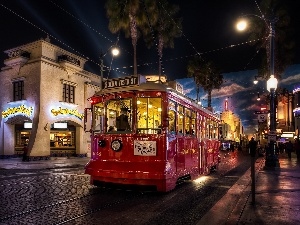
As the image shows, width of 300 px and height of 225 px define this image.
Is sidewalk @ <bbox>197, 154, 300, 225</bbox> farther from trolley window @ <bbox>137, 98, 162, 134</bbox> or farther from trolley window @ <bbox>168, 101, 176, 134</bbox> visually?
trolley window @ <bbox>137, 98, 162, 134</bbox>

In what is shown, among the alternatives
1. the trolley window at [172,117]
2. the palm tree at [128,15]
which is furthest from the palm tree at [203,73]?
the trolley window at [172,117]

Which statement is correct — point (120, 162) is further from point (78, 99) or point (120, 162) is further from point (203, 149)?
point (78, 99)

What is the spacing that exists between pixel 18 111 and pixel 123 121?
22864mm

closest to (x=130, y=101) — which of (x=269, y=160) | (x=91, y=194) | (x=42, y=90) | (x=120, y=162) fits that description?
(x=120, y=162)

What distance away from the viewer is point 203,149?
14156 mm

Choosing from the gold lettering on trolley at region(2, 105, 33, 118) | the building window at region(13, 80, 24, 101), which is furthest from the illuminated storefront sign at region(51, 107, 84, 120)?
the building window at region(13, 80, 24, 101)

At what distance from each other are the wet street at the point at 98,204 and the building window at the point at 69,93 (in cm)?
2086

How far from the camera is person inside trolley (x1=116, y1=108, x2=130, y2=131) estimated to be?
9.82 meters

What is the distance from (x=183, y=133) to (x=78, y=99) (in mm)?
23813

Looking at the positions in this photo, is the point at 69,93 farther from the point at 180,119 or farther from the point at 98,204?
the point at 98,204

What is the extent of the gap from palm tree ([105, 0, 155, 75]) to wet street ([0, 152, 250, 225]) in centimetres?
1786

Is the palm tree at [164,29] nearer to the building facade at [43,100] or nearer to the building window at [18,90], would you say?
the building facade at [43,100]

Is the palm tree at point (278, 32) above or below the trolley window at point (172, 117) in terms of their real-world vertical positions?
above

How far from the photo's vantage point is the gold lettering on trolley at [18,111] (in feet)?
96.1
